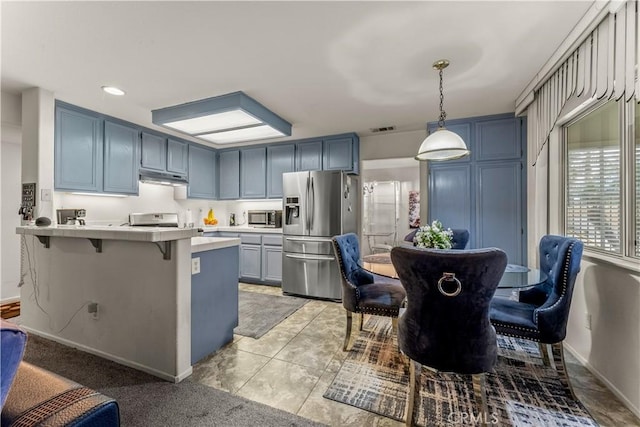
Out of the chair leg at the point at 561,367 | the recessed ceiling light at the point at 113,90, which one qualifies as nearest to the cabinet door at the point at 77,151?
the recessed ceiling light at the point at 113,90

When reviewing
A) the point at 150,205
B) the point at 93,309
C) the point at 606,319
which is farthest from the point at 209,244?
the point at 606,319

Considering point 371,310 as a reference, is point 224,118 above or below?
above

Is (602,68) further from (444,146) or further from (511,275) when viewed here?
(511,275)

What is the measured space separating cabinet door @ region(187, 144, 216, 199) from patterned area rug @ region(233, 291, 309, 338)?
6.45 feet

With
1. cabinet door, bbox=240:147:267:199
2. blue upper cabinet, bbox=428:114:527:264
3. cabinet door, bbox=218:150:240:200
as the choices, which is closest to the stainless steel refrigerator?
cabinet door, bbox=240:147:267:199

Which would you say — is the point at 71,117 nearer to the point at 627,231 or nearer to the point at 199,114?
the point at 199,114

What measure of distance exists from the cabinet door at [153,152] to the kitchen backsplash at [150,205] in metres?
0.40

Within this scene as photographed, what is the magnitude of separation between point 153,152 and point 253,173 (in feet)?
5.08

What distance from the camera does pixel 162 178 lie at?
4.15 meters

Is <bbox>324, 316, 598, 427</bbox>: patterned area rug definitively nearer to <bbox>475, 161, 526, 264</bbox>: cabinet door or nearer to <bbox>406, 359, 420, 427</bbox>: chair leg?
<bbox>406, 359, 420, 427</bbox>: chair leg

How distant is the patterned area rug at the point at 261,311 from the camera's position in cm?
276

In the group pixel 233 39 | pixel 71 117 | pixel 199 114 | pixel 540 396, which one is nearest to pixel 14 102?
pixel 71 117

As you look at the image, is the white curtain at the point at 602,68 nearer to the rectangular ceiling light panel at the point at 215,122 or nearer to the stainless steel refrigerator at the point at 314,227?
the stainless steel refrigerator at the point at 314,227

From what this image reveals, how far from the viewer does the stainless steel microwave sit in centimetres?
468
